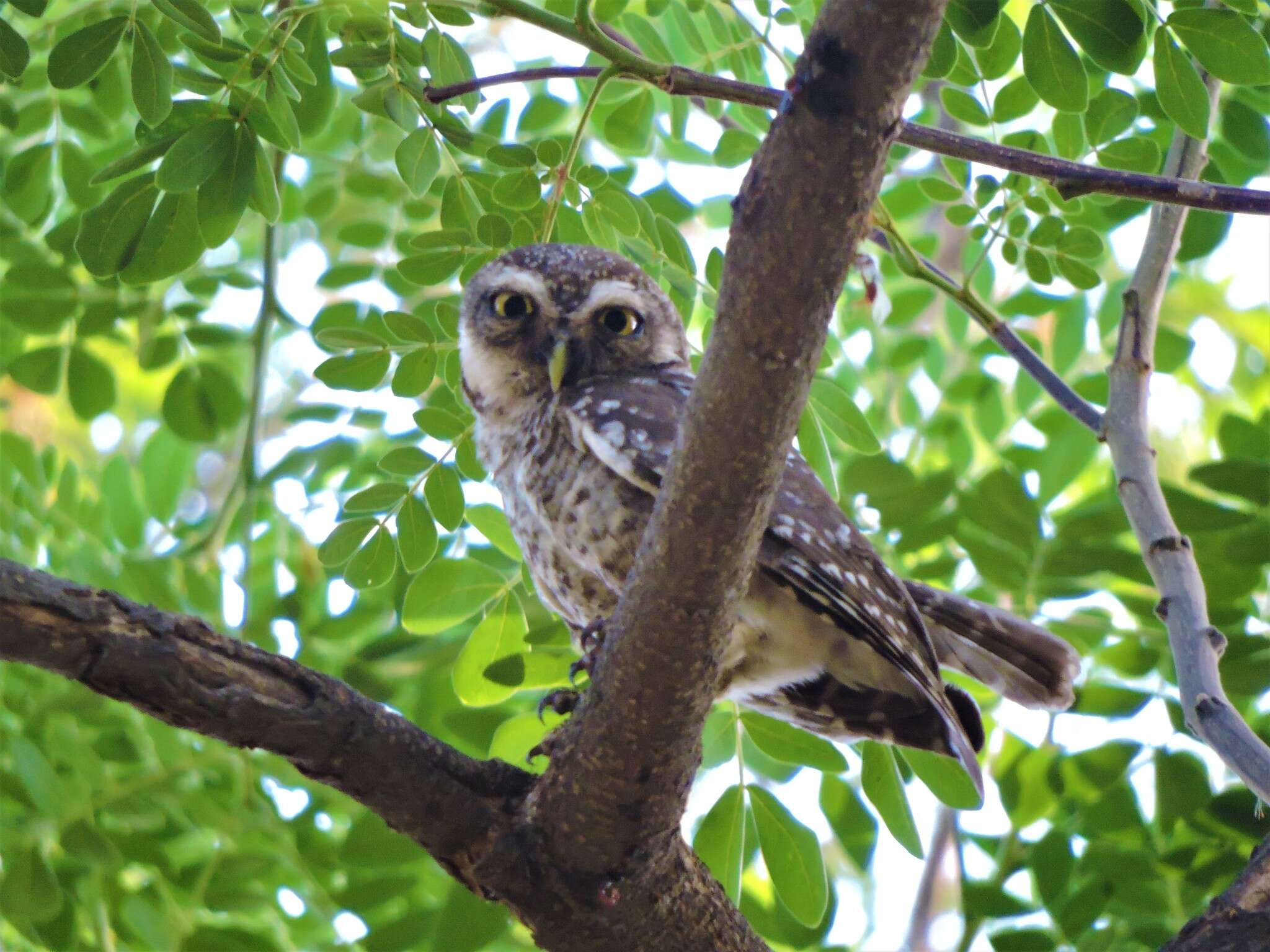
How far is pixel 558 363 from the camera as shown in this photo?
3.24 metres

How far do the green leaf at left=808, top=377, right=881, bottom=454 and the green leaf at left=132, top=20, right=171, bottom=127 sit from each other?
1527mm

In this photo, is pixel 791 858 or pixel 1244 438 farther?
pixel 1244 438

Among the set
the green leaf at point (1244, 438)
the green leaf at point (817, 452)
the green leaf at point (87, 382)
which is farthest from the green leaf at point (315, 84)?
the green leaf at point (1244, 438)

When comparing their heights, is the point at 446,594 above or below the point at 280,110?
below

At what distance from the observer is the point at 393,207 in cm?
388

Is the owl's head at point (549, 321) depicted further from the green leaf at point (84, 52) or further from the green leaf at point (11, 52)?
the green leaf at point (11, 52)

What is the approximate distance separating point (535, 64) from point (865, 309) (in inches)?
51.6

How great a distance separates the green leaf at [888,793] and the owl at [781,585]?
149mm

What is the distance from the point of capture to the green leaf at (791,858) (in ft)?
9.42

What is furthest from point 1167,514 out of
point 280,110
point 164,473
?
point 164,473

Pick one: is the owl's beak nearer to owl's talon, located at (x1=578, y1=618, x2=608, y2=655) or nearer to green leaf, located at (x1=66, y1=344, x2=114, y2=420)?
owl's talon, located at (x1=578, y1=618, x2=608, y2=655)

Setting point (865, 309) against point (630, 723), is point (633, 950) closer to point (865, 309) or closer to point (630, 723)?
point (630, 723)

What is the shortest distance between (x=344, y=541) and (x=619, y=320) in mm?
1007

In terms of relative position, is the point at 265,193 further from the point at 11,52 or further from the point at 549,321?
the point at 549,321
